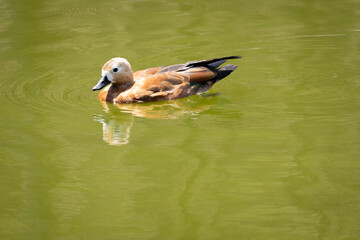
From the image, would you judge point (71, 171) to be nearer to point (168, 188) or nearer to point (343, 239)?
point (168, 188)

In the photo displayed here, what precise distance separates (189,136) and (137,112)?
1381 millimetres

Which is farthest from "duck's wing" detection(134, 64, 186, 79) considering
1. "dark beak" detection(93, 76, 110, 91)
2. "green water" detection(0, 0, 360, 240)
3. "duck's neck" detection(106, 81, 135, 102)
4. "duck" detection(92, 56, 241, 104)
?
"green water" detection(0, 0, 360, 240)

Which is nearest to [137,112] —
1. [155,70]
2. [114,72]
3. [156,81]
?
[156,81]

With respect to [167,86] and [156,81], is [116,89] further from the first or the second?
[167,86]

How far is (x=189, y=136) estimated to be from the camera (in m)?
6.95

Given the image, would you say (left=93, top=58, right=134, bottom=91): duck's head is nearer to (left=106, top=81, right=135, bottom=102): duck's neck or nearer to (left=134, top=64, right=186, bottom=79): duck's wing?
(left=106, top=81, right=135, bottom=102): duck's neck

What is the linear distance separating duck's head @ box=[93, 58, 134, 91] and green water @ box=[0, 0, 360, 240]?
0.30 meters

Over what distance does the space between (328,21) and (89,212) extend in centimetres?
802

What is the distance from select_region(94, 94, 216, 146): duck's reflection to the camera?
7.31 m

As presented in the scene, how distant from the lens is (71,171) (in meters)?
6.16

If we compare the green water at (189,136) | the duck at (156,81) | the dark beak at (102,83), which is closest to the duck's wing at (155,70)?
the duck at (156,81)

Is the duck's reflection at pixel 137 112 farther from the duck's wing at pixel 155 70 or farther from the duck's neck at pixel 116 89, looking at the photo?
the duck's wing at pixel 155 70

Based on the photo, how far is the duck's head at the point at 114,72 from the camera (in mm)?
8602

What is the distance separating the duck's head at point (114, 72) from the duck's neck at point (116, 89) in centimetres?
9
